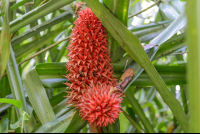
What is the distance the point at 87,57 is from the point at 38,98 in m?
0.19

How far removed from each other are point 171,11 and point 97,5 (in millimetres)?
417

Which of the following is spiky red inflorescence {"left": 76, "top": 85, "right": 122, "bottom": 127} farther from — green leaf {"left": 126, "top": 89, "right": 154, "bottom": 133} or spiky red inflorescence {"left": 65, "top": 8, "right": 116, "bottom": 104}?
green leaf {"left": 126, "top": 89, "right": 154, "bottom": 133}

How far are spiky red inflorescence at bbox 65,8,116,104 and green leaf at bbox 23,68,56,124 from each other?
Answer: 0.08m

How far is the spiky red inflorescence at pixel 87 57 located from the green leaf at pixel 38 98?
0.08 m

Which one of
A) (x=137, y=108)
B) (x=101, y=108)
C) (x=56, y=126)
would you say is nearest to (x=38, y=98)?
(x=56, y=126)

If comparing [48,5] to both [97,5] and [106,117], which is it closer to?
[97,5]

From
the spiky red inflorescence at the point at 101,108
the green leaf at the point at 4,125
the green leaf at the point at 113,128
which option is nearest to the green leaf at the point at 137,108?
Answer: the green leaf at the point at 113,128

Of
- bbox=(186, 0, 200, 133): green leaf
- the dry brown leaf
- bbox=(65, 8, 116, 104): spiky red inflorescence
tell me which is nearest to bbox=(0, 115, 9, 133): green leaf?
bbox=(65, 8, 116, 104): spiky red inflorescence

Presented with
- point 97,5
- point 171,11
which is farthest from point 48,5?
point 171,11

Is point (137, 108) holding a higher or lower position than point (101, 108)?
lower

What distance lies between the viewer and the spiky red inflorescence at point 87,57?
450mm

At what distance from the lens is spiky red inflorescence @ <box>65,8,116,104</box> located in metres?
0.45

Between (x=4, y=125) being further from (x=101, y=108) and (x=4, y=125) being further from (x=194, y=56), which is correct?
(x=194, y=56)

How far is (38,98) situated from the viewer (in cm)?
49
